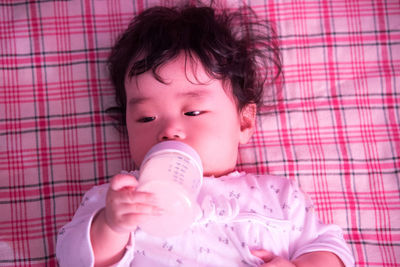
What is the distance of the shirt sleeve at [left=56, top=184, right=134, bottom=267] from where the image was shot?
3.58 feet

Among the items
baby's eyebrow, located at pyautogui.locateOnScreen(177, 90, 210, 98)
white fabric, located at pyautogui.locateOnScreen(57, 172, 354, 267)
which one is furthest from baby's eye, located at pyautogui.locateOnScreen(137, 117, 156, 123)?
white fabric, located at pyautogui.locateOnScreen(57, 172, 354, 267)

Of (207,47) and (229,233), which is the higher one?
(207,47)

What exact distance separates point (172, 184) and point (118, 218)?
0.61 ft

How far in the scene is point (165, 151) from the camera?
100 centimetres

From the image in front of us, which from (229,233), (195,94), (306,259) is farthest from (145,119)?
(306,259)

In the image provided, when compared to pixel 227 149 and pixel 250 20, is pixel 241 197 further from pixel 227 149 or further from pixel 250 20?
pixel 250 20

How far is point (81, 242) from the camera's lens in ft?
3.60

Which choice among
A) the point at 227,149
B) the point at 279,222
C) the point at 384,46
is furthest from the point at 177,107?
the point at 384,46

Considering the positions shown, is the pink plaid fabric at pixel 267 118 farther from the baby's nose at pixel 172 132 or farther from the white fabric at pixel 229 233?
the baby's nose at pixel 172 132

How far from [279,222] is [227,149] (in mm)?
271

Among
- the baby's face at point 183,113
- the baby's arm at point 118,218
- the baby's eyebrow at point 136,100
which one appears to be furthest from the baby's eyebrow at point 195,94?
the baby's arm at point 118,218

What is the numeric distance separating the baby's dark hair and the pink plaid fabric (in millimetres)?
69

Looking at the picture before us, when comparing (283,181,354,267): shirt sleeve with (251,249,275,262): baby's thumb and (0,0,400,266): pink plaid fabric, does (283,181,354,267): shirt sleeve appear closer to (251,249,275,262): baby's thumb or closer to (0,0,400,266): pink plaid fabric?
(251,249,275,262): baby's thumb

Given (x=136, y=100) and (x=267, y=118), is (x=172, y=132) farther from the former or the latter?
A: (x=267, y=118)
